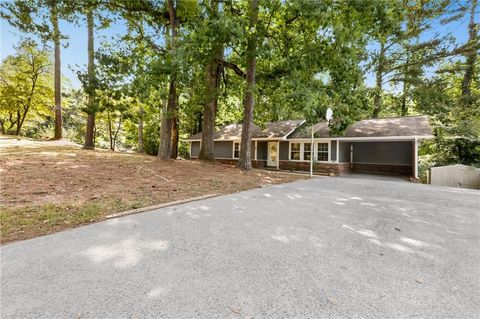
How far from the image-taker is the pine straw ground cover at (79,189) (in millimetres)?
4039

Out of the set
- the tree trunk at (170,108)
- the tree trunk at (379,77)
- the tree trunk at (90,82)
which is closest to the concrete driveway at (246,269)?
the tree trunk at (170,108)

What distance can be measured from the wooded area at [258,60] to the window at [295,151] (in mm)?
2849

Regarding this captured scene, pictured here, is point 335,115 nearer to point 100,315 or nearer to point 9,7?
point 100,315

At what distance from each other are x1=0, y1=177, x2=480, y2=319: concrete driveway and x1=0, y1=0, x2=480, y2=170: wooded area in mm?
6955

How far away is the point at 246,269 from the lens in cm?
261

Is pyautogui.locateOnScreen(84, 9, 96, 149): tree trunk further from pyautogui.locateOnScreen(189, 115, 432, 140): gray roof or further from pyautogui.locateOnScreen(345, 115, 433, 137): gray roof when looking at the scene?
pyautogui.locateOnScreen(345, 115, 433, 137): gray roof

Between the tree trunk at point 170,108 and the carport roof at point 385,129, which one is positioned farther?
the carport roof at point 385,129

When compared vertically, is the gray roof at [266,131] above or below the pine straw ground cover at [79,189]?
above

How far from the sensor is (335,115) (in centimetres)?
1320

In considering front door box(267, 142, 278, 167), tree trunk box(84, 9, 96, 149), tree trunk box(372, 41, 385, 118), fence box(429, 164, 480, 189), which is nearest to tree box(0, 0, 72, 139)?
tree trunk box(84, 9, 96, 149)

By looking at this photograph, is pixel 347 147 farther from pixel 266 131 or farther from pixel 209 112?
pixel 209 112

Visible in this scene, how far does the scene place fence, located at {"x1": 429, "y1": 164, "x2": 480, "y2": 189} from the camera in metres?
11.0

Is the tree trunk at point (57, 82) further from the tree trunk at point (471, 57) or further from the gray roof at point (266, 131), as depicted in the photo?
the tree trunk at point (471, 57)

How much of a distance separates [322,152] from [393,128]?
168 inches
